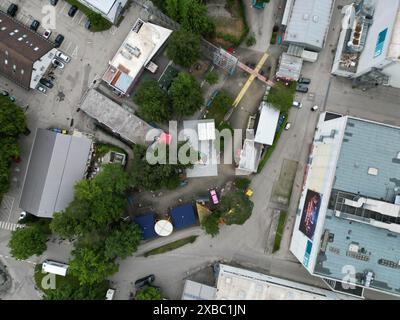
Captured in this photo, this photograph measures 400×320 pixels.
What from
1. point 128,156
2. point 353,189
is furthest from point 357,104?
point 128,156

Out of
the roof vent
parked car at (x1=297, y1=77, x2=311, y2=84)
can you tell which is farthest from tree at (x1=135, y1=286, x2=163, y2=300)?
parked car at (x1=297, y1=77, x2=311, y2=84)

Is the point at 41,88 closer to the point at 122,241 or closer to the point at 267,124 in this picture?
the point at 122,241

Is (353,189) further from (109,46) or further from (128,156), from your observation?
→ (109,46)

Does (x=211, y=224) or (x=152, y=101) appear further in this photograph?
(x=211, y=224)

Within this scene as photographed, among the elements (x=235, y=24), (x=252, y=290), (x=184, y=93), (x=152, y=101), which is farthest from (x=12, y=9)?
(x=252, y=290)

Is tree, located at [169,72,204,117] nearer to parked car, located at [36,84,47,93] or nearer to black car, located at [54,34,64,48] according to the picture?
black car, located at [54,34,64,48]

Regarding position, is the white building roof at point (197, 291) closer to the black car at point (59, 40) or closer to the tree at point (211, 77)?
the tree at point (211, 77)
